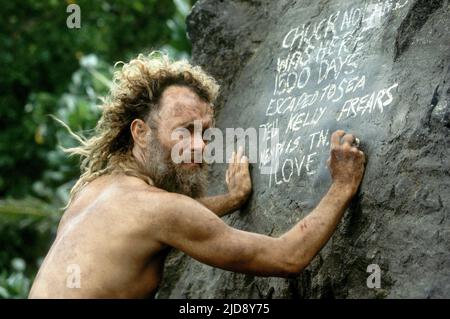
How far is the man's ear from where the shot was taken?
13.1 ft

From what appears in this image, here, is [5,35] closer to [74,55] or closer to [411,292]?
[74,55]

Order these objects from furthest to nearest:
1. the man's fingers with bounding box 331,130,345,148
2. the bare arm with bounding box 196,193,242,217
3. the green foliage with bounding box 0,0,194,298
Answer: the green foliage with bounding box 0,0,194,298 < the bare arm with bounding box 196,193,242,217 < the man's fingers with bounding box 331,130,345,148

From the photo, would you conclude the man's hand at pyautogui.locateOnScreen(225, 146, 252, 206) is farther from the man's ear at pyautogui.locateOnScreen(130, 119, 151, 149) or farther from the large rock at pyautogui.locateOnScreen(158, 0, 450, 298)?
the man's ear at pyautogui.locateOnScreen(130, 119, 151, 149)

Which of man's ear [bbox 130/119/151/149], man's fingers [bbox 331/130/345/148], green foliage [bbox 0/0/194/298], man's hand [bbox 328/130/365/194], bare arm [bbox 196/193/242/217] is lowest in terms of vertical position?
bare arm [bbox 196/193/242/217]

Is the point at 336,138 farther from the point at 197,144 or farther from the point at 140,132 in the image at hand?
the point at 140,132

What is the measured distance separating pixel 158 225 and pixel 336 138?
875mm

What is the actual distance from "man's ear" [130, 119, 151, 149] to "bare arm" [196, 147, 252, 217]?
1.52 ft

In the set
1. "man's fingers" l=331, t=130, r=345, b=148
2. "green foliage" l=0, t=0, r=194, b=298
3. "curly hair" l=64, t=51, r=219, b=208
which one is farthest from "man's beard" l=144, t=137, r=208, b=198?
"green foliage" l=0, t=0, r=194, b=298

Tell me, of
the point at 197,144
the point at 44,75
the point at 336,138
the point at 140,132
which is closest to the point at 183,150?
the point at 197,144

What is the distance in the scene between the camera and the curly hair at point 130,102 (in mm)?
4094

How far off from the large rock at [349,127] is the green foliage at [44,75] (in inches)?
161

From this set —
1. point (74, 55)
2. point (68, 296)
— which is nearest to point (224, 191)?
point (68, 296)
